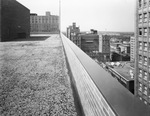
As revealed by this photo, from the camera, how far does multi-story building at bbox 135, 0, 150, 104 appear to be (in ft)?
54.6

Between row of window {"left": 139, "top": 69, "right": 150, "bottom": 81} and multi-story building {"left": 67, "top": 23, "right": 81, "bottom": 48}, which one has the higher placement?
multi-story building {"left": 67, "top": 23, "right": 81, "bottom": 48}

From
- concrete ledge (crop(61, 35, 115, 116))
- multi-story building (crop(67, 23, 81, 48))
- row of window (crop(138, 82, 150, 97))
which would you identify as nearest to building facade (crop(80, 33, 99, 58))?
multi-story building (crop(67, 23, 81, 48))

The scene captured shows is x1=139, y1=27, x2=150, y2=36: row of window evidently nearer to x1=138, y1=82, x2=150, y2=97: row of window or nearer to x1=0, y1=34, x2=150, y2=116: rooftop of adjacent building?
x1=138, y1=82, x2=150, y2=97: row of window

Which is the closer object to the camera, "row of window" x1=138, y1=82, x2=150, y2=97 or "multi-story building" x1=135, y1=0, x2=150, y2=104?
"multi-story building" x1=135, y1=0, x2=150, y2=104

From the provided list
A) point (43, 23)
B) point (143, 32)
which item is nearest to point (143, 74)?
point (143, 32)

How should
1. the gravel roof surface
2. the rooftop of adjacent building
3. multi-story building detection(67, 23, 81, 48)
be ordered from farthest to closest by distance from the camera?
multi-story building detection(67, 23, 81, 48) < the gravel roof surface < the rooftop of adjacent building

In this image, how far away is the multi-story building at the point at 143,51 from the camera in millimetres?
16641

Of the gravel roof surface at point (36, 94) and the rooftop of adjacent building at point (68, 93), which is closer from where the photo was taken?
the rooftop of adjacent building at point (68, 93)

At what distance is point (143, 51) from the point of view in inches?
690

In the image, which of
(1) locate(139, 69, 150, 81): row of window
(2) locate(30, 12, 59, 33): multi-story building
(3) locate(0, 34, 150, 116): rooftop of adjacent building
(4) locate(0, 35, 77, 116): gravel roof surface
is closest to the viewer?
(3) locate(0, 34, 150, 116): rooftop of adjacent building

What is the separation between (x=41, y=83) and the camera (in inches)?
172

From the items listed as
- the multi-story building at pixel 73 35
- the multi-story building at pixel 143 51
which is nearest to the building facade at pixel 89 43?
the multi-story building at pixel 73 35

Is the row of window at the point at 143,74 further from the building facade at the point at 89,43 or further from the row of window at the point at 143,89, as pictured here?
the building facade at the point at 89,43

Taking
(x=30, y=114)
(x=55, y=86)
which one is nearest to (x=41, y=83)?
(x=55, y=86)
